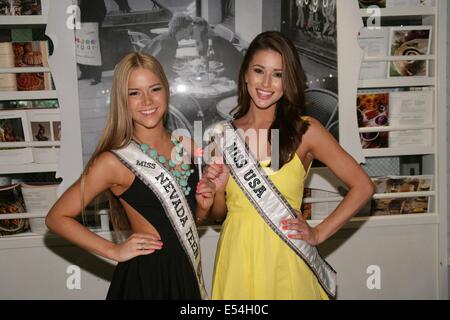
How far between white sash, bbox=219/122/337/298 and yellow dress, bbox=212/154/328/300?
0.02 metres

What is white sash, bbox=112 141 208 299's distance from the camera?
60.3 inches

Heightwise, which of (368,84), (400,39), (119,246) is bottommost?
(119,246)

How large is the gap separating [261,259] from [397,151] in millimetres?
1069

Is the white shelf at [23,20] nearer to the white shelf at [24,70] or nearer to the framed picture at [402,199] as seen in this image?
the white shelf at [24,70]

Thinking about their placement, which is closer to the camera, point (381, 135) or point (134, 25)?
point (134, 25)

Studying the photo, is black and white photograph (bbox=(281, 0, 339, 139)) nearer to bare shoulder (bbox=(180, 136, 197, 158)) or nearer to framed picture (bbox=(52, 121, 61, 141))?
bare shoulder (bbox=(180, 136, 197, 158))

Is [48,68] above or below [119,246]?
above

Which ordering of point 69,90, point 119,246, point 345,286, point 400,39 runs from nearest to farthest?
point 119,246 < point 69,90 < point 400,39 < point 345,286

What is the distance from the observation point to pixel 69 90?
2053mm

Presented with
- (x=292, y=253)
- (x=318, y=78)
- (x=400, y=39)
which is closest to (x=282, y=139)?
(x=292, y=253)

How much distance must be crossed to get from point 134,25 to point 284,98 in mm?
808

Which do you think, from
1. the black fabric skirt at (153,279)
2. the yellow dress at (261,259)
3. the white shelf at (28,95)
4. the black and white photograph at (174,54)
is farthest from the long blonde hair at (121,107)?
the white shelf at (28,95)

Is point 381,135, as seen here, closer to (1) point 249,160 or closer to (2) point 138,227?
(1) point 249,160

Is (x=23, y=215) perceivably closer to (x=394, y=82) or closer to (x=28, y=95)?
(x=28, y=95)
